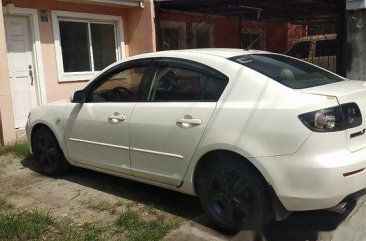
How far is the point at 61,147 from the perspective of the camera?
519cm

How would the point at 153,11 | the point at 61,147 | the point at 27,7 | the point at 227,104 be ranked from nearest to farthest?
the point at 227,104 → the point at 61,147 → the point at 27,7 → the point at 153,11

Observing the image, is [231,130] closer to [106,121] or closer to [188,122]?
[188,122]

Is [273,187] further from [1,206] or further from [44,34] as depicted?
[44,34]

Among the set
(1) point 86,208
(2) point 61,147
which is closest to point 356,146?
(1) point 86,208

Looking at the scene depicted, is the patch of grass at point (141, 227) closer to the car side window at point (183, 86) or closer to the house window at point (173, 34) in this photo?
the car side window at point (183, 86)

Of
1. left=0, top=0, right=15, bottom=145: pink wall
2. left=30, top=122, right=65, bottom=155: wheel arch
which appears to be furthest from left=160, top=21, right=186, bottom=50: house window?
left=30, top=122, right=65, bottom=155: wheel arch

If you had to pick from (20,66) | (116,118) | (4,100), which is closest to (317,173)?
(116,118)

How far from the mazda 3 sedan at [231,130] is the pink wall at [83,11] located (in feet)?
10.5

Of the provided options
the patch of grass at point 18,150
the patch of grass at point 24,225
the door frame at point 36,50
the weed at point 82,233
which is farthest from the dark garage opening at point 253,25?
the patch of grass at point 24,225

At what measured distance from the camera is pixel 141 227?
387cm

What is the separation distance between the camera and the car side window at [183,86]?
12.3 feet

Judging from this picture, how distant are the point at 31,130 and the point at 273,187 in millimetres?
3574

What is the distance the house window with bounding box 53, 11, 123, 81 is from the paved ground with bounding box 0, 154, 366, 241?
329 centimetres

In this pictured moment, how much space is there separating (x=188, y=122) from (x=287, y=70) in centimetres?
101
